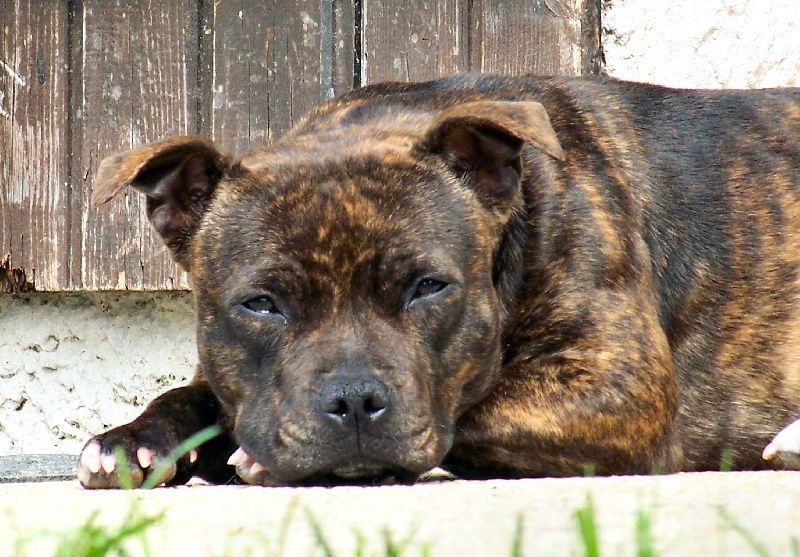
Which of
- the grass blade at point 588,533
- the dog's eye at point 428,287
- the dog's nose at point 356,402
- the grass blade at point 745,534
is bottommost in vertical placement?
the dog's nose at point 356,402

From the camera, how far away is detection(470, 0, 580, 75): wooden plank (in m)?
5.32

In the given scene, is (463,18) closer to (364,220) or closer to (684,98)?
(684,98)

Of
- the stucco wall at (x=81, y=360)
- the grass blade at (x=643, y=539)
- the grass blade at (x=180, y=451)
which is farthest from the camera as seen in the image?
the stucco wall at (x=81, y=360)

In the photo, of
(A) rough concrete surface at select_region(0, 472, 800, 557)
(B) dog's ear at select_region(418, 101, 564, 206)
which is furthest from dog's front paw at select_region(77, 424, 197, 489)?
(B) dog's ear at select_region(418, 101, 564, 206)

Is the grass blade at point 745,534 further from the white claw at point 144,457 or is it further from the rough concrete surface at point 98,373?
the rough concrete surface at point 98,373

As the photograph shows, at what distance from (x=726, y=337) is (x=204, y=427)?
5.98ft

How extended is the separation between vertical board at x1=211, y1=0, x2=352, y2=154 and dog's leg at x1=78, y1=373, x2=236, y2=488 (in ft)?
5.05

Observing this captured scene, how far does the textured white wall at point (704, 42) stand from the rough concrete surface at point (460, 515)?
2.76 metres

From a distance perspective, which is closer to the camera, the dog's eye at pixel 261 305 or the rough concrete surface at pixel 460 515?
the rough concrete surface at pixel 460 515

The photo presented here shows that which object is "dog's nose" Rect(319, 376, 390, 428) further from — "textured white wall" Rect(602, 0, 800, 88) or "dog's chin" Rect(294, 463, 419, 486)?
"textured white wall" Rect(602, 0, 800, 88)

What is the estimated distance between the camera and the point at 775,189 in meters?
4.34

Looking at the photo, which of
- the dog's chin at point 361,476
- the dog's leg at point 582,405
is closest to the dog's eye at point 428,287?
the dog's leg at point 582,405

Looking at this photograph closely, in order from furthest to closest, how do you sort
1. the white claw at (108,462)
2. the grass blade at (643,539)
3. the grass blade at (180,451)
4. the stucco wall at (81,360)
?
the stucco wall at (81,360)
the white claw at (108,462)
the grass blade at (180,451)
the grass blade at (643,539)

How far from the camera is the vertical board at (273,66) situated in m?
5.32
